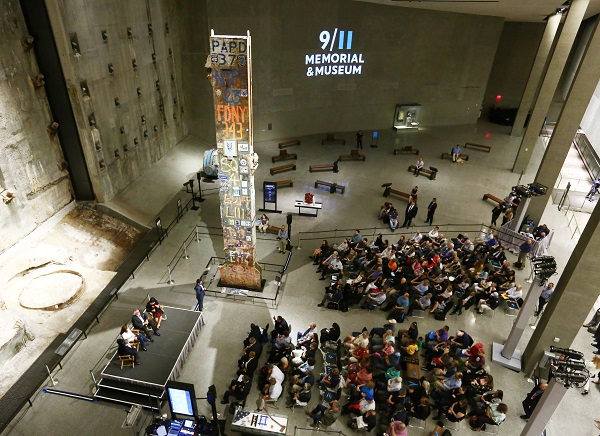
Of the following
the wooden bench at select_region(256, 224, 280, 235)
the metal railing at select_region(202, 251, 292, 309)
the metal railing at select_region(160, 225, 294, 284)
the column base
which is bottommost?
the column base

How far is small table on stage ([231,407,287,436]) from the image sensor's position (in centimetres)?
977

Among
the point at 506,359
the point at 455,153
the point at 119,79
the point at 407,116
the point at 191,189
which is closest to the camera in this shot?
the point at 506,359

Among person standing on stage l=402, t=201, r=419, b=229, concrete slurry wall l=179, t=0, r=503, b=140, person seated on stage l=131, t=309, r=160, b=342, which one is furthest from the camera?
concrete slurry wall l=179, t=0, r=503, b=140

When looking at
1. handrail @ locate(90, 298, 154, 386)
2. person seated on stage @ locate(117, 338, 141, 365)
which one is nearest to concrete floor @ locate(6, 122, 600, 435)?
handrail @ locate(90, 298, 154, 386)

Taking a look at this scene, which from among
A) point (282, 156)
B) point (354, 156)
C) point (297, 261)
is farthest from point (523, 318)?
point (282, 156)

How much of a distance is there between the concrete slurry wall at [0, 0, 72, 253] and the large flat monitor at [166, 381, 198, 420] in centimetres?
808

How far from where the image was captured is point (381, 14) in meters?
25.8

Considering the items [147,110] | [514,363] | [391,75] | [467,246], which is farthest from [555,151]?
[147,110]

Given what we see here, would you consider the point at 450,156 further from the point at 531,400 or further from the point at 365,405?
the point at 365,405

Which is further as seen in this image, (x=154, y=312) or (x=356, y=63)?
(x=356, y=63)

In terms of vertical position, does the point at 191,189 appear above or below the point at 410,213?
below

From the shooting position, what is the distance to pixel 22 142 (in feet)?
44.3

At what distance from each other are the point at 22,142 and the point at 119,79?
5.13 meters

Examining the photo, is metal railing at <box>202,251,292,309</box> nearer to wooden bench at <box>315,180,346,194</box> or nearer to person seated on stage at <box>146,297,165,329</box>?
person seated on stage at <box>146,297,165,329</box>
